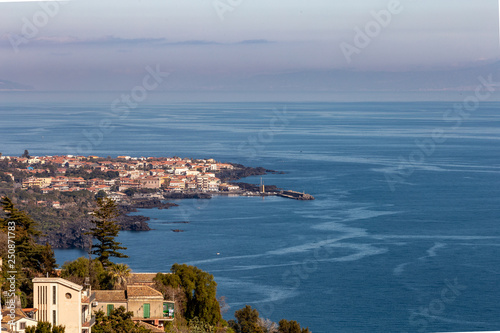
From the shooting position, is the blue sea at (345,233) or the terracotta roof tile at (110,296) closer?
the terracotta roof tile at (110,296)

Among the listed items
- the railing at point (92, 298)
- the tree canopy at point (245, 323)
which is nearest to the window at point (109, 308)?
the railing at point (92, 298)

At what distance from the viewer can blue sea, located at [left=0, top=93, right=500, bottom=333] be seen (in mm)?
22906

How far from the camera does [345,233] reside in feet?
104

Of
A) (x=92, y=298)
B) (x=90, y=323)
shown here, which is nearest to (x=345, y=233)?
(x=92, y=298)

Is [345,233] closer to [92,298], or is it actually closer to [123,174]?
[123,174]

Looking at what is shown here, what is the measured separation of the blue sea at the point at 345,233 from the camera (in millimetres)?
22906

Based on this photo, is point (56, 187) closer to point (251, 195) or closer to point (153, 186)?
point (153, 186)

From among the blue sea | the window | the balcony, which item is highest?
the blue sea

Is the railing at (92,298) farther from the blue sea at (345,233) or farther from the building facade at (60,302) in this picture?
the blue sea at (345,233)

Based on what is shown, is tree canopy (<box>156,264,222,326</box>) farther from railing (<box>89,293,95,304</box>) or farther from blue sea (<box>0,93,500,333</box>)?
blue sea (<box>0,93,500,333</box>)

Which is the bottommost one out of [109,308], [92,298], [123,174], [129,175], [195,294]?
[109,308]

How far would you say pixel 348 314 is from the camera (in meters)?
21.9

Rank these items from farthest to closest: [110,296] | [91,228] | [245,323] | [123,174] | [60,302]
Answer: [123,174] < [91,228] < [245,323] < [110,296] < [60,302]

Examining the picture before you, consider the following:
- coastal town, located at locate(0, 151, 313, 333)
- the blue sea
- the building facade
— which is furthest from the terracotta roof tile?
the blue sea
